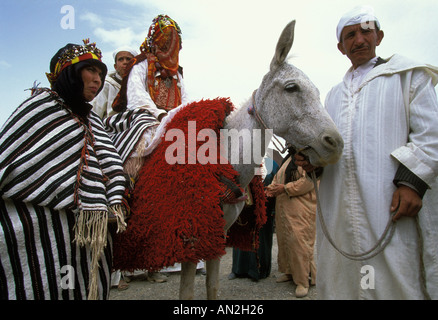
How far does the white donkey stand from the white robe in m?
0.22

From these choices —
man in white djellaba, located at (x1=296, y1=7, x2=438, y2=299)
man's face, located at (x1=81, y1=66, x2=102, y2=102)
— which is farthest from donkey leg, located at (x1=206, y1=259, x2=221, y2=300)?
man's face, located at (x1=81, y1=66, x2=102, y2=102)

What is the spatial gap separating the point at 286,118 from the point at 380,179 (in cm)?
76

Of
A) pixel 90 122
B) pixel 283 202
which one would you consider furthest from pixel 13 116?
pixel 283 202

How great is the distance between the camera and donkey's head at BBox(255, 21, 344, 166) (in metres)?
2.00

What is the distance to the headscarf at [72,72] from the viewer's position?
2066mm

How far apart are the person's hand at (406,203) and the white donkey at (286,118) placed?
0.43m

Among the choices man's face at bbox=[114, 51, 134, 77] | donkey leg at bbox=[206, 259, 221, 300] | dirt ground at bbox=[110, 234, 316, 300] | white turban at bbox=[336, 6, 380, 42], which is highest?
man's face at bbox=[114, 51, 134, 77]

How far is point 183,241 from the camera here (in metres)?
Answer: 2.03

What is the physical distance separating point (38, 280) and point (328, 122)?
2147 millimetres

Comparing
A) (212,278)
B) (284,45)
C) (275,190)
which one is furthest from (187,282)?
(275,190)

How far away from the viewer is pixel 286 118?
220cm

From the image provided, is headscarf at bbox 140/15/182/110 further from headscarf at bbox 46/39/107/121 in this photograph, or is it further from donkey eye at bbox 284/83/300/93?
donkey eye at bbox 284/83/300/93

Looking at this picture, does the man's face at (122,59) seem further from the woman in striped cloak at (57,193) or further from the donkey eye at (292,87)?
the donkey eye at (292,87)
